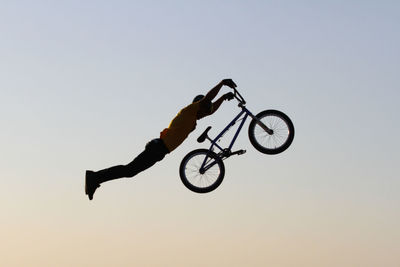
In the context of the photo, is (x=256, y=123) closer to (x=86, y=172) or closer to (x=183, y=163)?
(x=183, y=163)

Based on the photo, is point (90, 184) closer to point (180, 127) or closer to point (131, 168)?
point (131, 168)

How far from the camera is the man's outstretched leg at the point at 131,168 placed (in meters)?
20.4

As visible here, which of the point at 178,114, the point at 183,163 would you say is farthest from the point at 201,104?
the point at 183,163

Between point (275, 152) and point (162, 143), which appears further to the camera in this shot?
point (275, 152)

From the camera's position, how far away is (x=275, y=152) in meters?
21.9

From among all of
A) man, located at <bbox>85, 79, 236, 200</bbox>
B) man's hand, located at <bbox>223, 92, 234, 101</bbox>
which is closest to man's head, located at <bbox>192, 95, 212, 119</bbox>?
man, located at <bbox>85, 79, 236, 200</bbox>

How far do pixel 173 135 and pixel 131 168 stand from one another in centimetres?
130

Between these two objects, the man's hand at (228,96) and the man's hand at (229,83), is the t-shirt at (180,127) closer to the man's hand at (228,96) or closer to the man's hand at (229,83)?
the man's hand at (229,83)

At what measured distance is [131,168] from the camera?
20.7 metres

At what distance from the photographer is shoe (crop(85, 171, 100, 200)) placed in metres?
21.2

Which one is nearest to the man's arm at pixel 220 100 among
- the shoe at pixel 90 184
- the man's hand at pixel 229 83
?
the man's hand at pixel 229 83

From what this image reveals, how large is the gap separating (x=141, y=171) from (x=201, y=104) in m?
2.15

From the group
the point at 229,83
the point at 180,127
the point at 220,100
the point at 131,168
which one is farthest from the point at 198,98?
the point at 131,168

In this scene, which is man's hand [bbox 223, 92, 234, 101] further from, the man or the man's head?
the man's head
